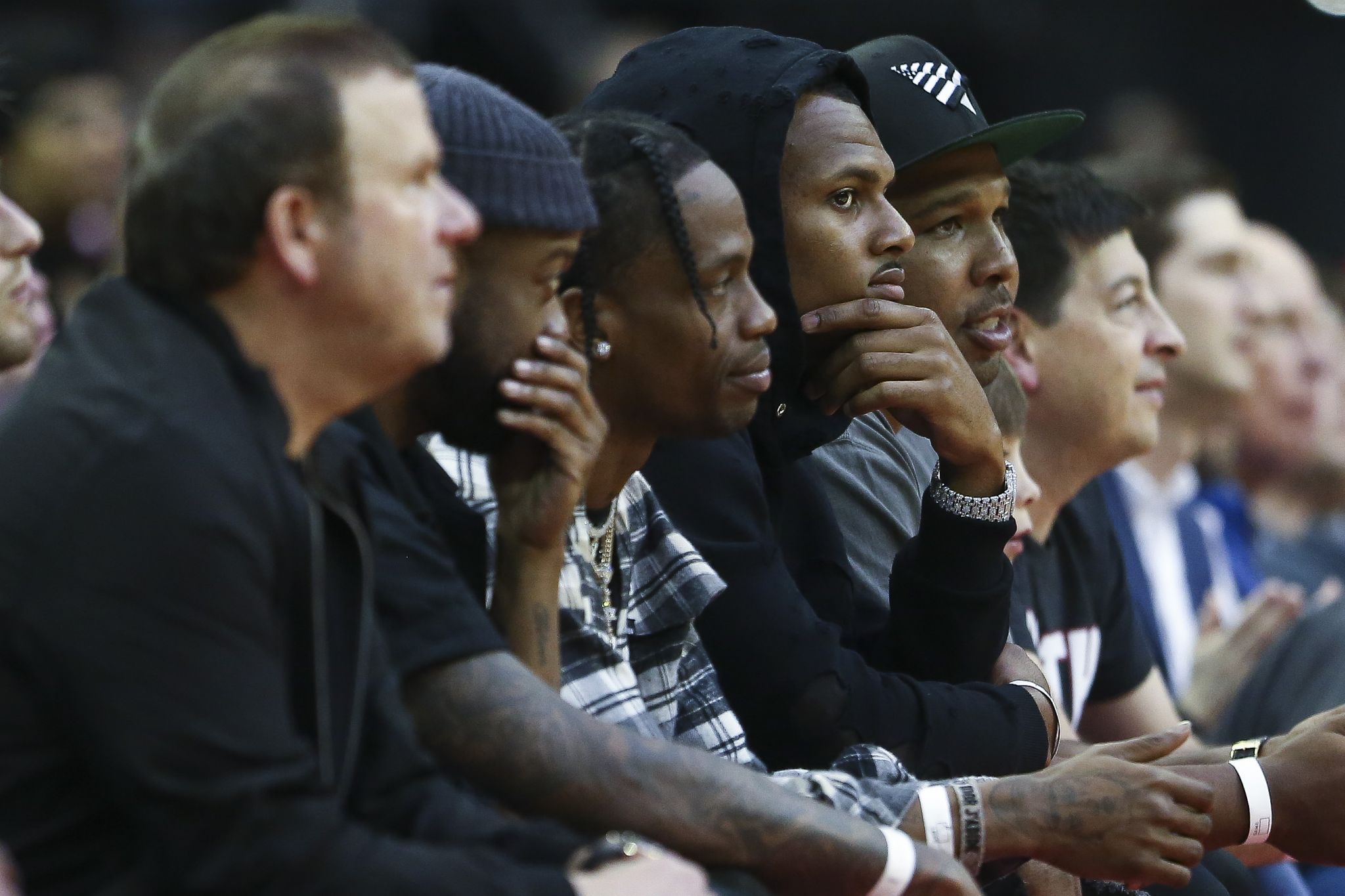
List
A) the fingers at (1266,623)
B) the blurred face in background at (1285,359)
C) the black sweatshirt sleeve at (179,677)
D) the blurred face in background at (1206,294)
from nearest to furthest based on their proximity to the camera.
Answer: the black sweatshirt sleeve at (179,677) → the fingers at (1266,623) → the blurred face in background at (1206,294) → the blurred face in background at (1285,359)

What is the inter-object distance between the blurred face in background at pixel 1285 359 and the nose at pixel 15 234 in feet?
15.8

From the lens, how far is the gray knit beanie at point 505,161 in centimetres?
235

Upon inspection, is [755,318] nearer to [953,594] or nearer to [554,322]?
[554,322]

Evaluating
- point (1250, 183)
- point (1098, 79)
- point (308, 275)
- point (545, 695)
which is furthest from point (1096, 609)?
point (1250, 183)

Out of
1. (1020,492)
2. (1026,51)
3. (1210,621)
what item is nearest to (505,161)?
(1020,492)

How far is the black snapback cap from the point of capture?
3600mm

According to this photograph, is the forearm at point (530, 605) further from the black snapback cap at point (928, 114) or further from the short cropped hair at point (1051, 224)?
the short cropped hair at point (1051, 224)

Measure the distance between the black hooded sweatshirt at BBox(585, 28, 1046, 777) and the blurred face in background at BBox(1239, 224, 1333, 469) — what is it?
13.0 ft

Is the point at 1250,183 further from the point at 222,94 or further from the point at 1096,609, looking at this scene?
the point at 222,94

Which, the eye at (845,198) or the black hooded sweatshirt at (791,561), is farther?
the eye at (845,198)

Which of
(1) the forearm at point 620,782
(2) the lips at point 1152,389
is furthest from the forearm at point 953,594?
(2) the lips at point 1152,389

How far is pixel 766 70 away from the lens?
10.4ft

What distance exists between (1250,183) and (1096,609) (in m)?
6.96

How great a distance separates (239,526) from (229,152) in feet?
1.24
